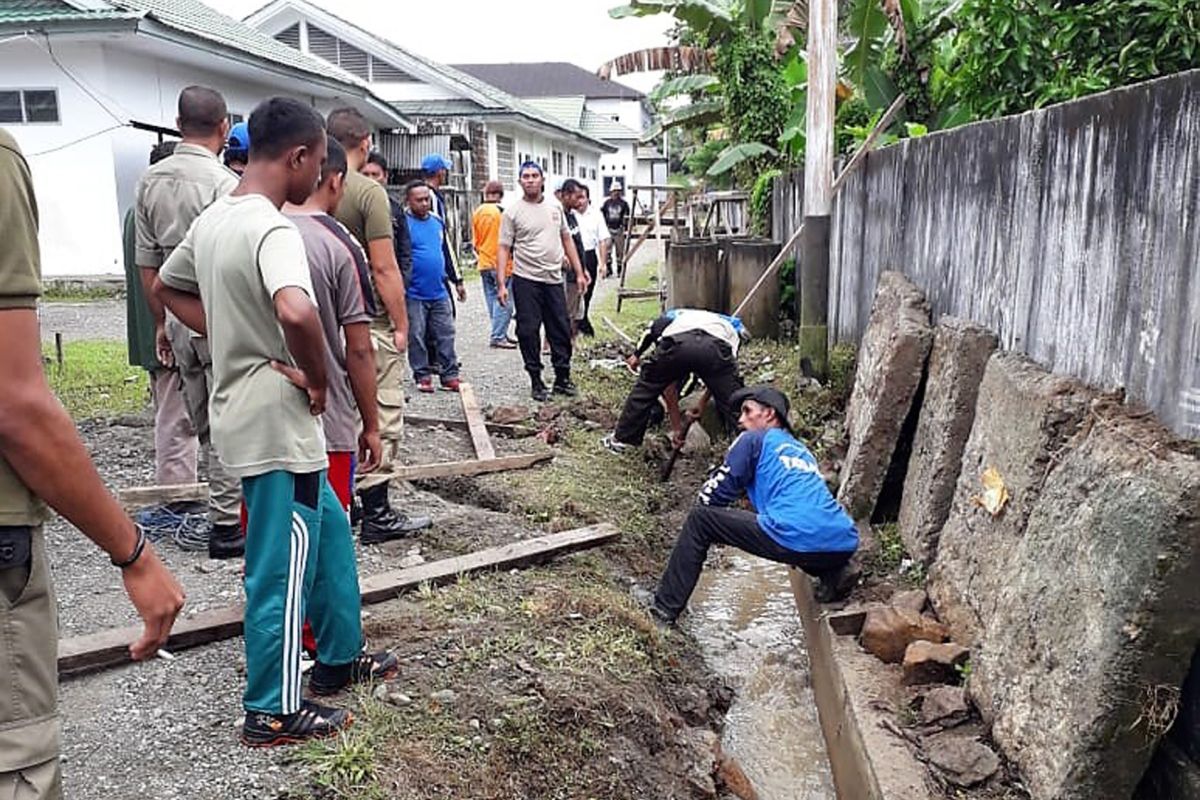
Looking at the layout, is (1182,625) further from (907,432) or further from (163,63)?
(163,63)

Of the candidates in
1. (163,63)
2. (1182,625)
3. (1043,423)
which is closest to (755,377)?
(1043,423)

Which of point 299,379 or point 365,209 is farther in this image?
point 365,209

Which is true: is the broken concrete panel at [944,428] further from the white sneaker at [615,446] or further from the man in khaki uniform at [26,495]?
the man in khaki uniform at [26,495]

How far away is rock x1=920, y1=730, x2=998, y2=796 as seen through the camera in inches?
120

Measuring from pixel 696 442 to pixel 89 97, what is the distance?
9.90 m

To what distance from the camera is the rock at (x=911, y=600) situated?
4.20m

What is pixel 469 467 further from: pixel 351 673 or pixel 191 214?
pixel 351 673

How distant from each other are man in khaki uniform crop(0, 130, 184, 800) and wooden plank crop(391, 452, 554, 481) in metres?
3.83

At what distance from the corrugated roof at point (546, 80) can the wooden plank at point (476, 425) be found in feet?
170

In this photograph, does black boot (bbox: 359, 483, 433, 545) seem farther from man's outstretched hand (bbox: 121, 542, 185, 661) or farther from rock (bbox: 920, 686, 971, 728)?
man's outstretched hand (bbox: 121, 542, 185, 661)

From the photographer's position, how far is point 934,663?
12.1ft

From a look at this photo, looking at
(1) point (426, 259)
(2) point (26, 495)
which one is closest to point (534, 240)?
(1) point (426, 259)

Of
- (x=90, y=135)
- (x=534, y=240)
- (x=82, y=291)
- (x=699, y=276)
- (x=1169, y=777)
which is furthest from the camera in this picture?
(x=82, y=291)

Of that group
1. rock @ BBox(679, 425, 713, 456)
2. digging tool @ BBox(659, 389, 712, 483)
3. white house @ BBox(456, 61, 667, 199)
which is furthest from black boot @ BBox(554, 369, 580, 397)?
white house @ BBox(456, 61, 667, 199)
